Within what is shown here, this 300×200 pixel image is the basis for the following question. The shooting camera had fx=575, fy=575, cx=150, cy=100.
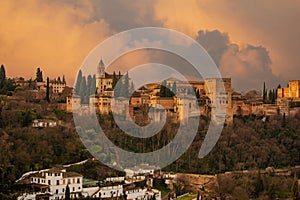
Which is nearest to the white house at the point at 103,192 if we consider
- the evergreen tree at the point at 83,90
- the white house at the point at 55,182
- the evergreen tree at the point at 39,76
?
the white house at the point at 55,182

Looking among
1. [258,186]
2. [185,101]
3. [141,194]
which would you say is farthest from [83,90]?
[258,186]

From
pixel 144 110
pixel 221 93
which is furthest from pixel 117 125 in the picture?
pixel 221 93

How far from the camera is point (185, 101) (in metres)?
25.7

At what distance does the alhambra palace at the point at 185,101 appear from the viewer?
24516mm

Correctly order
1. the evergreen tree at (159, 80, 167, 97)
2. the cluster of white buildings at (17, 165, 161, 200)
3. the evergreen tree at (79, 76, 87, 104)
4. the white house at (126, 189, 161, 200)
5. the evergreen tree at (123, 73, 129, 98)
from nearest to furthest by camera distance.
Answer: the cluster of white buildings at (17, 165, 161, 200), the white house at (126, 189, 161, 200), the evergreen tree at (79, 76, 87, 104), the evergreen tree at (123, 73, 129, 98), the evergreen tree at (159, 80, 167, 97)

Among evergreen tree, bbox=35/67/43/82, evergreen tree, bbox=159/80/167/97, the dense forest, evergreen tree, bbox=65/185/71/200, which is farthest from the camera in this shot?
evergreen tree, bbox=35/67/43/82

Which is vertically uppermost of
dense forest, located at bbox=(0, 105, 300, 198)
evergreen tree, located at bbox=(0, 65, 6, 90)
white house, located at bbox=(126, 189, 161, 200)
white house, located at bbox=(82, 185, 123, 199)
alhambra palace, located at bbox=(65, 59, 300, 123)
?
evergreen tree, located at bbox=(0, 65, 6, 90)

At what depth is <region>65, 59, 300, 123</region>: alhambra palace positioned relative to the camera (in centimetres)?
2452

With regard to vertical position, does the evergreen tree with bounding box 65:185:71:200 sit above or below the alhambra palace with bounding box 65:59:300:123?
below

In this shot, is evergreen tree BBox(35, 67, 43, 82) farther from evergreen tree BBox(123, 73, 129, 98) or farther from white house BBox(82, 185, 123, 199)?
white house BBox(82, 185, 123, 199)

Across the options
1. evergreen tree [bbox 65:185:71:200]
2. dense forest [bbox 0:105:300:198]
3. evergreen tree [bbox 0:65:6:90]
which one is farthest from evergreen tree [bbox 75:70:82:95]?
evergreen tree [bbox 65:185:71:200]

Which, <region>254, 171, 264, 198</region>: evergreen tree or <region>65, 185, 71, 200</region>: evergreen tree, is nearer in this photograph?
<region>65, 185, 71, 200</region>: evergreen tree

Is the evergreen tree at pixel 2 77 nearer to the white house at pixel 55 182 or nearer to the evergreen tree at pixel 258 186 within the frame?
the white house at pixel 55 182

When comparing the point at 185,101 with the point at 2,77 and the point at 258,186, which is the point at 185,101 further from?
the point at 2,77
